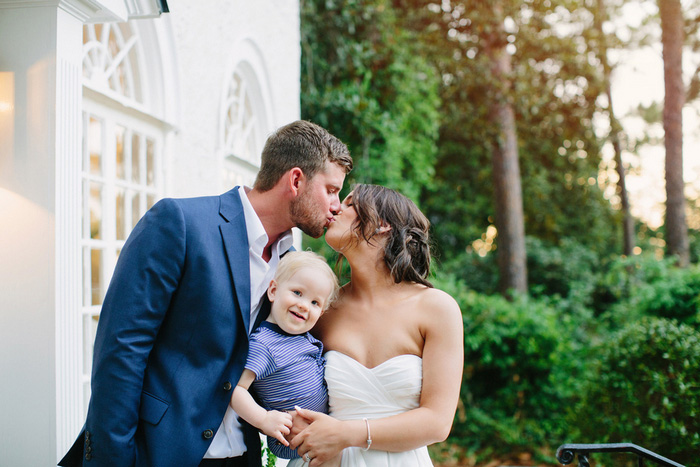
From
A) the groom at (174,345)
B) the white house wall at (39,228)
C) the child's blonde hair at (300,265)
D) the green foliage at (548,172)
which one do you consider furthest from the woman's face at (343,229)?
the green foliage at (548,172)

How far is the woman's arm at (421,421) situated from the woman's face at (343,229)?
1.69 feet

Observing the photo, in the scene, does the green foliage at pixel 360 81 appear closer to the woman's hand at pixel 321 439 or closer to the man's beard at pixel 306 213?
the man's beard at pixel 306 213

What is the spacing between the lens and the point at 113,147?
11.4 ft

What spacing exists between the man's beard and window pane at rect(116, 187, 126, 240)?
6.04 ft

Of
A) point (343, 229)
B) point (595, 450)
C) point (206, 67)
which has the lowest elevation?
point (595, 450)

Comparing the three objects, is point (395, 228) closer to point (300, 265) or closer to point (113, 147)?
point (300, 265)

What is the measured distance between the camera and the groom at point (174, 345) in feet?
6.42

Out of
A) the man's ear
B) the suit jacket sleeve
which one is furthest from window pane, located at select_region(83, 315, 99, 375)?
the man's ear

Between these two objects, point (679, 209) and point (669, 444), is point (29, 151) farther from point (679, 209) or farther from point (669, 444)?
point (679, 209)

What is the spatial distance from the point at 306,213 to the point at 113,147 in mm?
1688

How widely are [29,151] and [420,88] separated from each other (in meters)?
9.83

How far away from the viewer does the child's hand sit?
207 centimetres

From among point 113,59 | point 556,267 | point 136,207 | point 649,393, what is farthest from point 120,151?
point 556,267

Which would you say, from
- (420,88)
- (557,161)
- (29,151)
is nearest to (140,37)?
(29,151)
